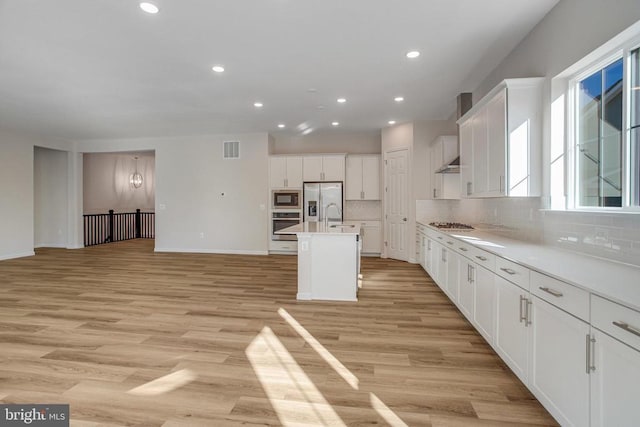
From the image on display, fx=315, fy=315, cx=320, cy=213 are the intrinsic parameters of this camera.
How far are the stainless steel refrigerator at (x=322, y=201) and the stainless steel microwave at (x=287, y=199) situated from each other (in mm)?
177

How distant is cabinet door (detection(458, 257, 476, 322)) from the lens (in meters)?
3.03

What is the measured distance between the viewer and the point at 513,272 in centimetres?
215

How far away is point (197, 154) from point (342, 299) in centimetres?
577

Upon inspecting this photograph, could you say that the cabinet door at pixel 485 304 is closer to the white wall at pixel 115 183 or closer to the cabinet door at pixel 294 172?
the cabinet door at pixel 294 172

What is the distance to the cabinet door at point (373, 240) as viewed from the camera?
7.35m

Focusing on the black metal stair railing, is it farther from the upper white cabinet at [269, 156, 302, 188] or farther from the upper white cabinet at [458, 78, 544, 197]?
the upper white cabinet at [458, 78, 544, 197]

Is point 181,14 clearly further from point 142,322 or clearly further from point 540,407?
point 540,407

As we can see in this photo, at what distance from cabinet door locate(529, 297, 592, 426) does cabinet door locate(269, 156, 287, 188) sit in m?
6.27

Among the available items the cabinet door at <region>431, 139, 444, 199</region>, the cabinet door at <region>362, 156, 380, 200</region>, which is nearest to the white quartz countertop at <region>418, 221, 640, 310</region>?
the cabinet door at <region>431, 139, 444, 199</region>

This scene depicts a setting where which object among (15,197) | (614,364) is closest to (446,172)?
(614,364)

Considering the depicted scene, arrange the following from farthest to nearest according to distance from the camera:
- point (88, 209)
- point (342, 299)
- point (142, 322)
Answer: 1. point (88, 209)
2. point (342, 299)
3. point (142, 322)

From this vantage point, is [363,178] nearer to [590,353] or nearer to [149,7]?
[149,7]

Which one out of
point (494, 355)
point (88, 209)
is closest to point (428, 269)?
point (494, 355)

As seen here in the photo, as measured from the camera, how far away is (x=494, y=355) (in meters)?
2.56
